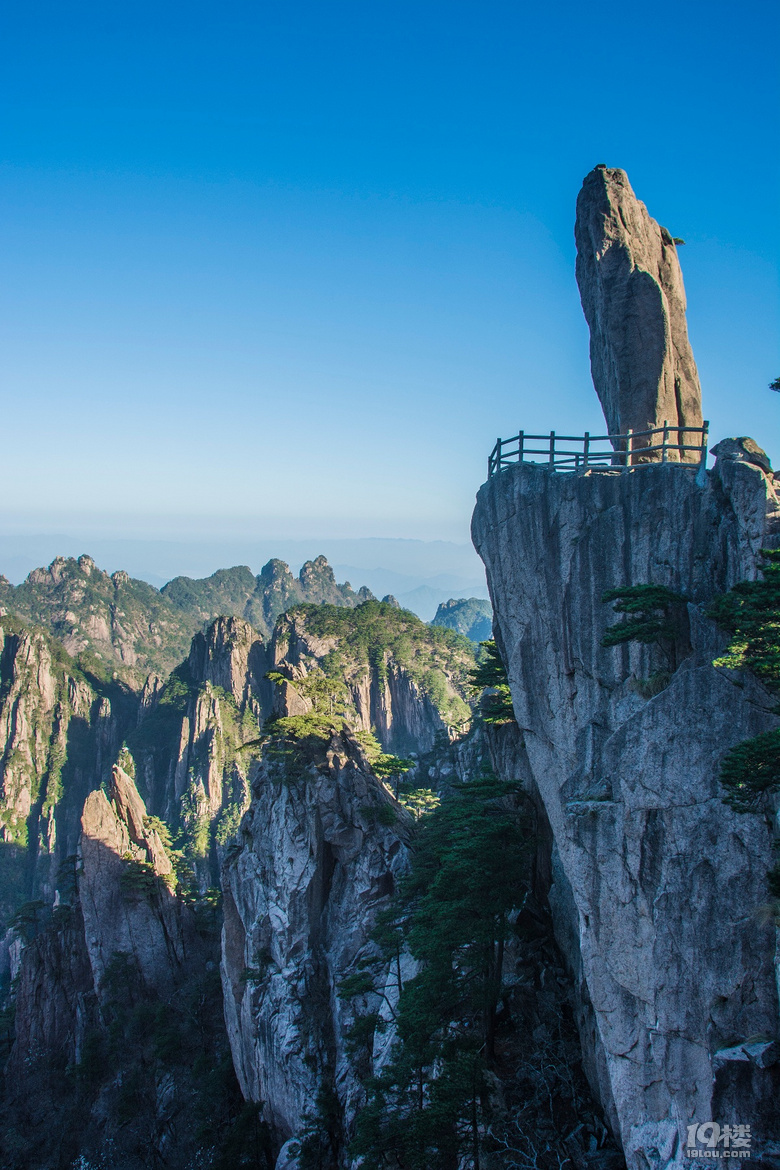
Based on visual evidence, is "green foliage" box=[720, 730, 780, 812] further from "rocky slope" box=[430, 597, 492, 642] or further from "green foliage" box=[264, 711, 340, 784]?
"rocky slope" box=[430, 597, 492, 642]

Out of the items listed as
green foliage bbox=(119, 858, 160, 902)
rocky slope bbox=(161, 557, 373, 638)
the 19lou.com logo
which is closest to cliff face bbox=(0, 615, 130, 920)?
green foliage bbox=(119, 858, 160, 902)

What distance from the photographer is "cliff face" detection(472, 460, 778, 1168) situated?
369 inches

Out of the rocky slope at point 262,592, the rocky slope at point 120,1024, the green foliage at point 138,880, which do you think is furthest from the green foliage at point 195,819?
the rocky slope at point 262,592

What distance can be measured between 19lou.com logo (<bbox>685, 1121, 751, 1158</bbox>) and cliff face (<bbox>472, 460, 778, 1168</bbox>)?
0.15 m

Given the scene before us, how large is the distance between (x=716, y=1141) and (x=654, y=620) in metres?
7.20

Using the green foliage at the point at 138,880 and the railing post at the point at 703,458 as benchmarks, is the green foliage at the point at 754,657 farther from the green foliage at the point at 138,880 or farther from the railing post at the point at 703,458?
the green foliage at the point at 138,880

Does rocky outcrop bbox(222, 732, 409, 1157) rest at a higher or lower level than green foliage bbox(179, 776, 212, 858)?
higher

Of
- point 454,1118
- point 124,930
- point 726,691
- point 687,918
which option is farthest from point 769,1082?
point 124,930

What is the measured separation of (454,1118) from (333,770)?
44.3 feet

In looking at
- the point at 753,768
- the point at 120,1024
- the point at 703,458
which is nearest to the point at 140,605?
the point at 120,1024

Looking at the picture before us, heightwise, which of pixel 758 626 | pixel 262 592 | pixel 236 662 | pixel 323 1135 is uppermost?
pixel 262 592

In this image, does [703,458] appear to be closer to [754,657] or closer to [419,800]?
[754,657]

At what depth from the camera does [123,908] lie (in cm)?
3303

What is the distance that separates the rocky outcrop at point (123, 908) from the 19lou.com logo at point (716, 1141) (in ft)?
97.3
